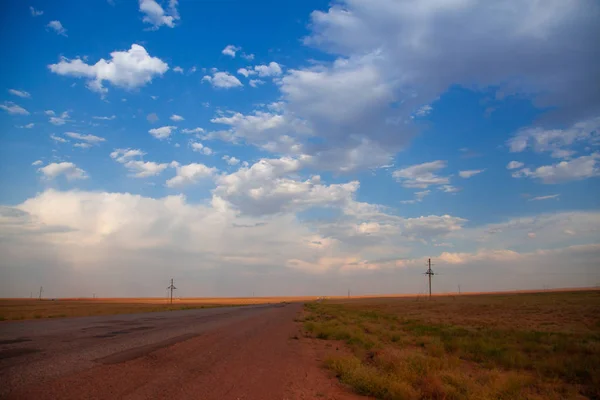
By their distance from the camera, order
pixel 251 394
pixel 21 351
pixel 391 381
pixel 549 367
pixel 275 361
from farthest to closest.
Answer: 1. pixel 549 367
2. pixel 275 361
3. pixel 21 351
4. pixel 391 381
5. pixel 251 394

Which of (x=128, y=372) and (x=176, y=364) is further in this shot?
(x=176, y=364)

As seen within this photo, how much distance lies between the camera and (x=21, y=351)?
12.9 m

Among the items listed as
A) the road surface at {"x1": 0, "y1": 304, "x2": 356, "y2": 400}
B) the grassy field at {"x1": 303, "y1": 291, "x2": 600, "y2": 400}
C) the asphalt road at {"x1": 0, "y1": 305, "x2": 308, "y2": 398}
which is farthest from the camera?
the grassy field at {"x1": 303, "y1": 291, "x2": 600, "y2": 400}

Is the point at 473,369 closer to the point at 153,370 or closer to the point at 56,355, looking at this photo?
the point at 153,370

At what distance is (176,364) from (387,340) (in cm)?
1412

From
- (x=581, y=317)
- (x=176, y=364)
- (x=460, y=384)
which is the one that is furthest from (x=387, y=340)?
(x=581, y=317)

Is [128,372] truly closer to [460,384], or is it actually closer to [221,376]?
[221,376]

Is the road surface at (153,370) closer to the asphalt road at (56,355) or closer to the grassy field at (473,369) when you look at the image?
the asphalt road at (56,355)

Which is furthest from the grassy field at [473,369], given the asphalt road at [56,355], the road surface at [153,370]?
the asphalt road at [56,355]

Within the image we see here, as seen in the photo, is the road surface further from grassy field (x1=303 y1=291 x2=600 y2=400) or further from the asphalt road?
grassy field (x1=303 y1=291 x2=600 y2=400)

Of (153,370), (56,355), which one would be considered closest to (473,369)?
(153,370)

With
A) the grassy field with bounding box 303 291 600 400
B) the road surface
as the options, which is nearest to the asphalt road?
the road surface

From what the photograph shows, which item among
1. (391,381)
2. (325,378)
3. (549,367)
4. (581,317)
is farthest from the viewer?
(581,317)

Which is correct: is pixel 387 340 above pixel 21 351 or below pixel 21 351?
below
